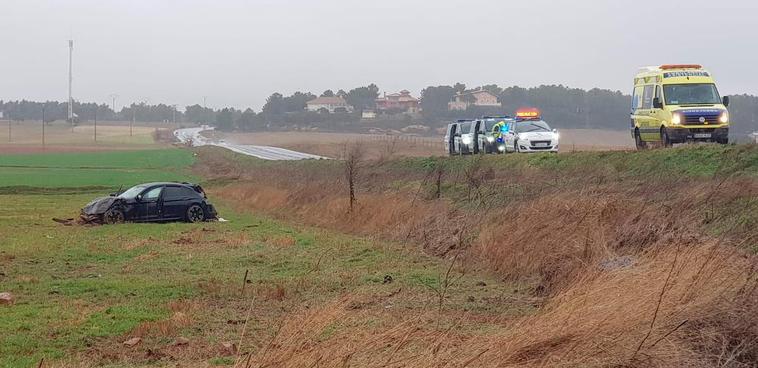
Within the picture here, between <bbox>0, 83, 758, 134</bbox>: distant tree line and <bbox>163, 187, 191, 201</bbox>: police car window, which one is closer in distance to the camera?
<bbox>163, 187, 191, 201</bbox>: police car window

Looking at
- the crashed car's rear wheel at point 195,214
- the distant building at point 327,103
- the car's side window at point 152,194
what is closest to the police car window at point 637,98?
the crashed car's rear wheel at point 195,214

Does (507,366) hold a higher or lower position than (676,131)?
lower

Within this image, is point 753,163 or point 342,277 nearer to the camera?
point 342,277

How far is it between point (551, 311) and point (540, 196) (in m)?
9.96

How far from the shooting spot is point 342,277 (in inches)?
575

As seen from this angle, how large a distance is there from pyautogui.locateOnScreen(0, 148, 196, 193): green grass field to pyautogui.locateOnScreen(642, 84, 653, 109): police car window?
29746 millimetres

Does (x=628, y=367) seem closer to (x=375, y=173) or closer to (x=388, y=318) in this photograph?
(x=388, y=318)

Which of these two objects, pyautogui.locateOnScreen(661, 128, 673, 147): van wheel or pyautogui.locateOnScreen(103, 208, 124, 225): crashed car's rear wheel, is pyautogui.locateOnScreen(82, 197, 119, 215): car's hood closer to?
pyautogui.locateOnScreen(103, 208, 124, 225): crashed car's rear wheel

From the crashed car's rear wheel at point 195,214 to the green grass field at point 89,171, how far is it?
21076 mm

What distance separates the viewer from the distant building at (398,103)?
14473 centimetres

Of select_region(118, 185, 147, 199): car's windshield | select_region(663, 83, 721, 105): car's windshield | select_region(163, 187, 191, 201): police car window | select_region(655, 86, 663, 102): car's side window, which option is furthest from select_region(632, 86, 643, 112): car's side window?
select_region(118, 185, 147, 199): car's windshield

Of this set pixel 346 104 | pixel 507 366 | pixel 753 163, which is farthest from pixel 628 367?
pixel 346 104

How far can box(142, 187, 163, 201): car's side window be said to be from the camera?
1033 inches

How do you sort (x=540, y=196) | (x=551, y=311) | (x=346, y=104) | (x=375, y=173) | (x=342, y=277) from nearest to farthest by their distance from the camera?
(x=551, y=311)
(x=342, y=277)
(x=540, y=196)
(x=375, y=173)
(x=346, y=104)
